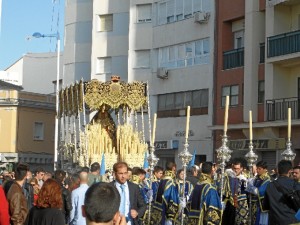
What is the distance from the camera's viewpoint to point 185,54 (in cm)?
4088

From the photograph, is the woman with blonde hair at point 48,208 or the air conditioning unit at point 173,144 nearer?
the woman with blonde hair at point 48,208

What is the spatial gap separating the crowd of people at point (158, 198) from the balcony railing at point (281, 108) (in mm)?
16334

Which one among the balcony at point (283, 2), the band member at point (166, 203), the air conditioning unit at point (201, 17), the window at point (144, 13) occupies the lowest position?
the band member at point (166, 203)

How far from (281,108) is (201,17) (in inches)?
300

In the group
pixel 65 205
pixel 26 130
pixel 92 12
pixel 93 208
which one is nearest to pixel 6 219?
pixel 65 205

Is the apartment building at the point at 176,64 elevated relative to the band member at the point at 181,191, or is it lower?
elevated

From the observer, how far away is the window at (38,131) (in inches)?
2234

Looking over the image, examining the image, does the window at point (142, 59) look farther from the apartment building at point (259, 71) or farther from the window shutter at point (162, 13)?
the apartment building at point (259, 71)

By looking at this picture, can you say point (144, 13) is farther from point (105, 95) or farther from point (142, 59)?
point (105, 95)

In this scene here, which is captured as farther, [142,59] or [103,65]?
[103,65]

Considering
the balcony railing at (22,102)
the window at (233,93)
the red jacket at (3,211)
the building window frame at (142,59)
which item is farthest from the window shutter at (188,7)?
the red jacket at (3,211)

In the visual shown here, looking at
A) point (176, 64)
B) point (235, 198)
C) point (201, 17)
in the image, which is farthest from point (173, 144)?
point (235, 198)

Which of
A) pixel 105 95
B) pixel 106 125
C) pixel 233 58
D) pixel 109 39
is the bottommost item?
pixel 106 125

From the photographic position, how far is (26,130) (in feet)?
185
